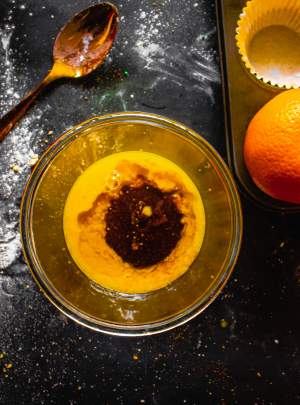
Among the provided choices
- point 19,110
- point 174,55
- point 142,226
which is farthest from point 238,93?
point 19,110

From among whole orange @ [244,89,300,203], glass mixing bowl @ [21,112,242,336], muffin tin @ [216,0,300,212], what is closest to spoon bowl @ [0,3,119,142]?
glass mixing bowl @ [21,112,242,336]

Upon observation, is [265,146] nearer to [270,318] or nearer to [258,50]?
[258,50]

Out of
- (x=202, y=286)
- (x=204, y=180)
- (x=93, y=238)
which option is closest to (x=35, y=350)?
(x=93, y=238)

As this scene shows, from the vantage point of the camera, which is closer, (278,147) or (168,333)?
(278,147)

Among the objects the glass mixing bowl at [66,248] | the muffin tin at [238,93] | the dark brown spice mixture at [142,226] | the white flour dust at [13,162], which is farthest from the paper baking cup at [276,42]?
the white flour dust at [13,162]

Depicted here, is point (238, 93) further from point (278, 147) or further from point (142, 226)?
point (142, 226)

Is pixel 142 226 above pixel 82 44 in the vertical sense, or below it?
below

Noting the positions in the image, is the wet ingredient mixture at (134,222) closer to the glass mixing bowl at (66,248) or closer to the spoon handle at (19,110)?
the glass mixing bowl at (66,248)
